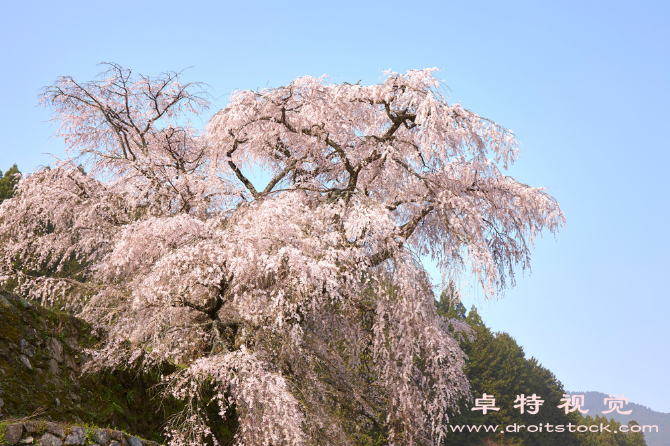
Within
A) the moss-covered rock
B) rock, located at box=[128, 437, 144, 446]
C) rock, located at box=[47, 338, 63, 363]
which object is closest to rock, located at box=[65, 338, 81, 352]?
the moss-covered rock

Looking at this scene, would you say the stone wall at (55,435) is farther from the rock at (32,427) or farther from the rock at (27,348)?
the rock at (27,348)

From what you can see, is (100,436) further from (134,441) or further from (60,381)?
(60,381)

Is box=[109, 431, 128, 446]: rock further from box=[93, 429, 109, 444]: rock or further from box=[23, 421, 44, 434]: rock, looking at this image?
box=[23, 421, 44, 434]: rock

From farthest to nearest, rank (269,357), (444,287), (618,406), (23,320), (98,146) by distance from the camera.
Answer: (618,406)
(98,146)
(444,287)
(269,357)
(23,320)

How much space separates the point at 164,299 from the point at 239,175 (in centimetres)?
465

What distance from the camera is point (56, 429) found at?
17.0 feet

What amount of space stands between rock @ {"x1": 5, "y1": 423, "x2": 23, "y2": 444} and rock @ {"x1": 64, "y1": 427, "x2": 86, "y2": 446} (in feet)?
1.60

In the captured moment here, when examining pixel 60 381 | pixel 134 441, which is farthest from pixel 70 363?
pixel 134 441

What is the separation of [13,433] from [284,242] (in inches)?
184

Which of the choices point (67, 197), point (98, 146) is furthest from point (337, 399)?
point (98, 146)

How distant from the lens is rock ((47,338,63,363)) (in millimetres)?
7352

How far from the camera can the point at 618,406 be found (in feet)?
68.4

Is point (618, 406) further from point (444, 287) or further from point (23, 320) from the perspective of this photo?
point (23, 320)

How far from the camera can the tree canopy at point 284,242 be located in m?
8.20
